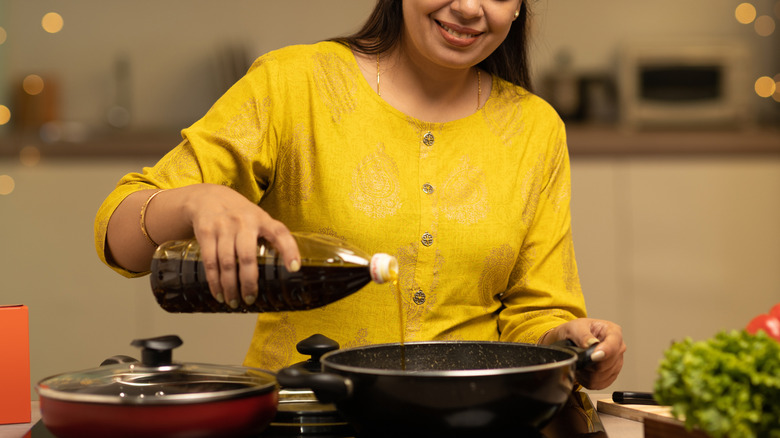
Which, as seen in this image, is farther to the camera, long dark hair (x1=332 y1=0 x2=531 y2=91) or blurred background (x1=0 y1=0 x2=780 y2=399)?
blurred background (x1=0 y1=0 x2=780 y2=399)

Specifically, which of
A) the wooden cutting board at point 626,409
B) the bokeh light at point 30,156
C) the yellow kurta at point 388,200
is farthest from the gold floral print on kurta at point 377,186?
the bokeh light at point 30,156

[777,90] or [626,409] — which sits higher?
[777,90]

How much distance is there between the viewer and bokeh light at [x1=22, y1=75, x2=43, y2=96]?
3412 millimetres

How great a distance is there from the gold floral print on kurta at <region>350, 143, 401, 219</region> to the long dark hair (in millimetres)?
212

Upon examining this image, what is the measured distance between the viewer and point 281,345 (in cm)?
134

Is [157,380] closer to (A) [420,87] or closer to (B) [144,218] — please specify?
(B) [144,218]

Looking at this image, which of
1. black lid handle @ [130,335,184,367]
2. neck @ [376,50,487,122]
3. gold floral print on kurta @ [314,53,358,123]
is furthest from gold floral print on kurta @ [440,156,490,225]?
black lid handle @ [130,335,184,367]

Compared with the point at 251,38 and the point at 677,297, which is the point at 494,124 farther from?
the point at 251,38

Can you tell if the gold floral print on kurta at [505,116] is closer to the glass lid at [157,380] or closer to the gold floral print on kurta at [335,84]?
the gold floral print on kurta at [335,84]

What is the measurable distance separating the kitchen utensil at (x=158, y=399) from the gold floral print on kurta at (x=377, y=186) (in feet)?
1.78

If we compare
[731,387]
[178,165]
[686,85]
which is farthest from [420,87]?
[686,85]

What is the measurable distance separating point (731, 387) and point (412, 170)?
0.79m

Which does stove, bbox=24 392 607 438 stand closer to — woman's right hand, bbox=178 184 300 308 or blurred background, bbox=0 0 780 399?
woman's right hand, bbox=178 184 300 308

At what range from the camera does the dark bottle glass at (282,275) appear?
2.71ft
